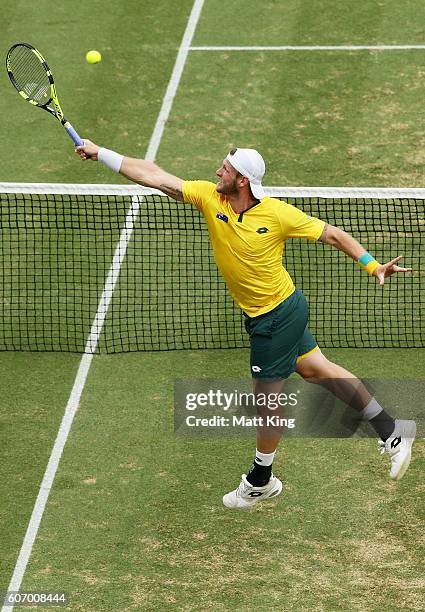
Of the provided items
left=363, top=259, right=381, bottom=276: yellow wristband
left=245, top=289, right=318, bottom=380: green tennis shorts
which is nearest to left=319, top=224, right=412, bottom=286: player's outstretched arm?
left=363, top=259, right=381, bottom=276: yellow wristband

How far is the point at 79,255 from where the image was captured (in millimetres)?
→ 16719

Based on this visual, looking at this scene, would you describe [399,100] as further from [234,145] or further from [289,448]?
[289,448]

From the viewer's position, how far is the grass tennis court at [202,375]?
11547 millimetres

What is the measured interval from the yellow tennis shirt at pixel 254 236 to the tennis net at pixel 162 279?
3448 mm

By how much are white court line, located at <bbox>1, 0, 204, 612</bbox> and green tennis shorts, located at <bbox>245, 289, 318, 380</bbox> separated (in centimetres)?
241

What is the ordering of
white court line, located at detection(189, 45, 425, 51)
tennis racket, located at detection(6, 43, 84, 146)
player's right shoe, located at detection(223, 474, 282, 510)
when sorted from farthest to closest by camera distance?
white court line, located at detection(189, 45, 425, 51) < tennis racket, located at detection(6, 43, 84, 146) < player's right shoe, located at detection(223, 474, 282, 510)

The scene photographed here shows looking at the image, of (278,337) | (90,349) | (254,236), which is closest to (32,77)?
(90,349)

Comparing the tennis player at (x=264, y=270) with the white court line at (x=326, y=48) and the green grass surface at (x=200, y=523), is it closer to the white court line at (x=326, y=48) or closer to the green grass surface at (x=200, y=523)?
the green grass surface at (x=200, y=523)

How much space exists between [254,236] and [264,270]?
1.07ft

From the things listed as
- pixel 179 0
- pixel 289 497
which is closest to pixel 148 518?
pixel 289 497

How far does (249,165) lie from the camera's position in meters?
11.3

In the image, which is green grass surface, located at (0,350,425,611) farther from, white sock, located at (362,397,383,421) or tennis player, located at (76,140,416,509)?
white sock, located at (362,397,383,421)

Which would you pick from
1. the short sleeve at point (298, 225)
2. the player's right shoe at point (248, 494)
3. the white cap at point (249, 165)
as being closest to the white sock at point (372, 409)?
the player's right shoe at point (248, 494)

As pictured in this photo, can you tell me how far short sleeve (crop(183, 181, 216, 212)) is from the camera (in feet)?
38.2
